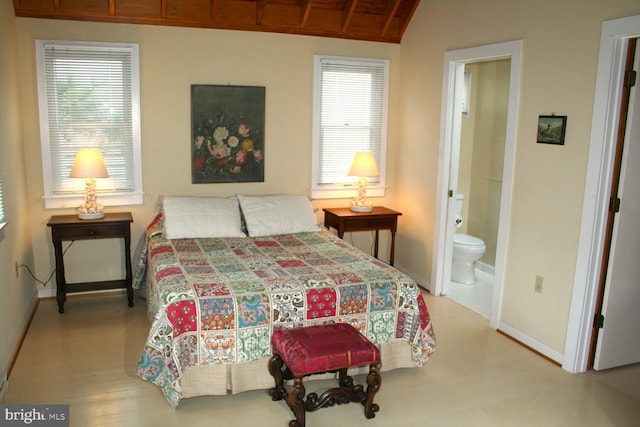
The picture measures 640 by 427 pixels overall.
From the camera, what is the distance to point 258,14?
15.1 ft

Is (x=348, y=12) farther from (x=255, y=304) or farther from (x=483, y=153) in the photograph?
(x=255, y=304)

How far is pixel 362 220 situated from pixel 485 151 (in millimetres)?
1693

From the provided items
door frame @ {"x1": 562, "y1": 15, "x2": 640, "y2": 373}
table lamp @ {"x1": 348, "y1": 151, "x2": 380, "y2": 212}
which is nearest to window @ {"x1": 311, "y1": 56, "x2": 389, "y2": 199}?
table lamp @ {"x1": 348, "y1": 151, "x2": 380, "y2": 212}

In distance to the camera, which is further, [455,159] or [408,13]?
[408,13]

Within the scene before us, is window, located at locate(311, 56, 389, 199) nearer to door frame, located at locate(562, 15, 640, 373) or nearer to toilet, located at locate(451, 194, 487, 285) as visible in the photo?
toilet, located at locate(451, 194, 487, 285)

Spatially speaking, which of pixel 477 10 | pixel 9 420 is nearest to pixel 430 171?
pixel 477 10

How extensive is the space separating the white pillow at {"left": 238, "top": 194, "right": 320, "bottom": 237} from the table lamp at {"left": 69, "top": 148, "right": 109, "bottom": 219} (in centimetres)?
114

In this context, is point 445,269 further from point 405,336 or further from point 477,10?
point 477,10

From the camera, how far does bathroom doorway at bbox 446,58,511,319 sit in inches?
215

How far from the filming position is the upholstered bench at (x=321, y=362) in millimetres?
2703

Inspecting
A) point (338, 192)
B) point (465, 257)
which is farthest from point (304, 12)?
point (465, 257)

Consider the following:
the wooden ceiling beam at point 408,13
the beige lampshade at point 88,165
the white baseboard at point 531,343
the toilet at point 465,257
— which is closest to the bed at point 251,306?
the beige lampshade at point 88,165

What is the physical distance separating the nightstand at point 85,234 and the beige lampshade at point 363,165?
6.61ft

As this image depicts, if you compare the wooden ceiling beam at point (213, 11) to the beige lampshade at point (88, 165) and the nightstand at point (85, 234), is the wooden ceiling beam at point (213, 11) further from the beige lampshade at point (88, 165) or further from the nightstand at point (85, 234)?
the nightstand at point (85, 234)
